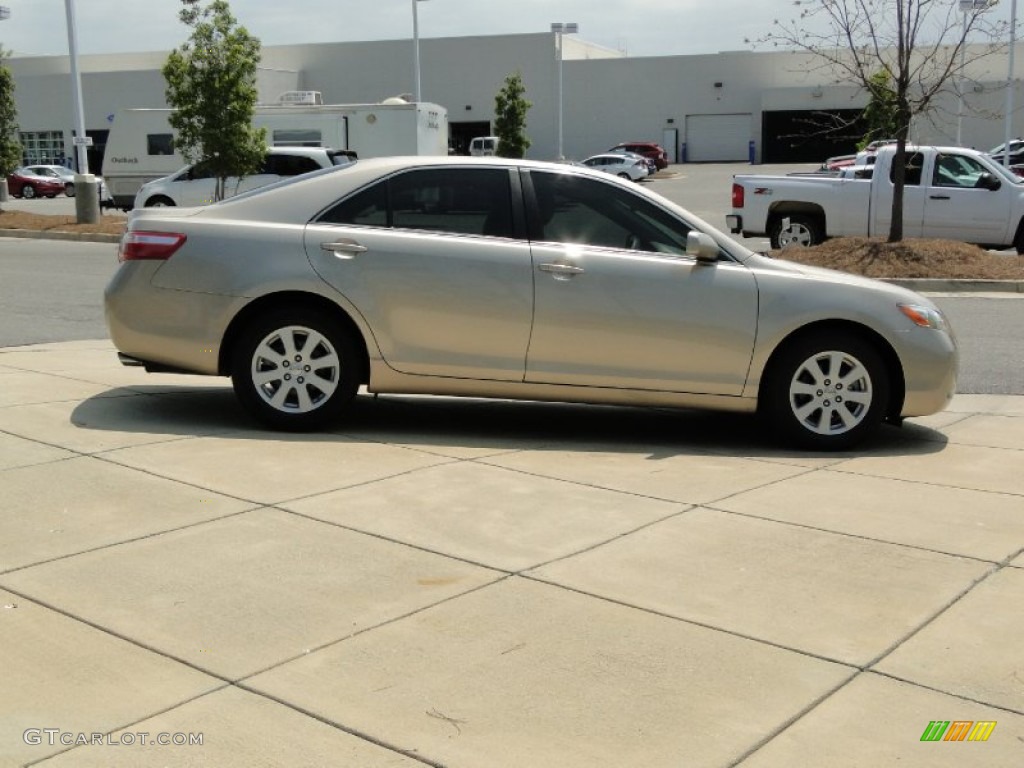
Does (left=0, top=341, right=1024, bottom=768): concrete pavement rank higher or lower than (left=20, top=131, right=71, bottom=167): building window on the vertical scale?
lower

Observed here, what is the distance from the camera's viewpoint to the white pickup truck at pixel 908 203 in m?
18.6

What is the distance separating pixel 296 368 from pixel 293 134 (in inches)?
1097

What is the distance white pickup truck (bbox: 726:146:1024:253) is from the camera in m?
18.6

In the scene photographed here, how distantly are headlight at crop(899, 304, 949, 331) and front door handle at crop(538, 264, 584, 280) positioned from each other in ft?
6.12

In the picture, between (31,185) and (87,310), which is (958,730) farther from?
(31,185)

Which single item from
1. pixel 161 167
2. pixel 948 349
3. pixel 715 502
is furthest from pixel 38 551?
pixel 161 167

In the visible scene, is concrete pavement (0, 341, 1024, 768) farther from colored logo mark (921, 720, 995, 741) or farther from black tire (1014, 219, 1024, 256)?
black tire (1014, 219, 1024, 256)

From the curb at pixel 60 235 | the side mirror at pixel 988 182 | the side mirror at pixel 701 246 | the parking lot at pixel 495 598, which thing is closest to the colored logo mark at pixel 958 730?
the parking lot at pixel 495 598

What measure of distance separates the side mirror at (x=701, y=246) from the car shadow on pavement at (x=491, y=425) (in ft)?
3.65

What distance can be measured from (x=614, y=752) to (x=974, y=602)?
1868 mm

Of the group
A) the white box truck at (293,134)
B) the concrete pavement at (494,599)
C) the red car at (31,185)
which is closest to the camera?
the concrete pavement at (494,599)

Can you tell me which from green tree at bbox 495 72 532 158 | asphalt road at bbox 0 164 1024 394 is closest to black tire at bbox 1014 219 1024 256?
asphalt road at bbox 0 164 1024 394

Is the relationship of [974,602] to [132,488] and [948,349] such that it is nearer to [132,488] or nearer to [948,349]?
[948,349]

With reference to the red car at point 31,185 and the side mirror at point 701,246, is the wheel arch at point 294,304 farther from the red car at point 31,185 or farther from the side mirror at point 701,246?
the red car at point 31,185
